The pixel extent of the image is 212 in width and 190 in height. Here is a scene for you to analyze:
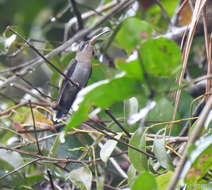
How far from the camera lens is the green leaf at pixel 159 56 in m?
1.09

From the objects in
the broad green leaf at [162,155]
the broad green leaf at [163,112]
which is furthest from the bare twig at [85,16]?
the broad green leaf at [162,155]

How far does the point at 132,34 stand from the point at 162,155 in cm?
66

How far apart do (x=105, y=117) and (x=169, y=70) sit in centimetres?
154

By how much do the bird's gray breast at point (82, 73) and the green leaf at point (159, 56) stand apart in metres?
1.98

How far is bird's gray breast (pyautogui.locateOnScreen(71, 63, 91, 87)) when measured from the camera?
3.13 meters

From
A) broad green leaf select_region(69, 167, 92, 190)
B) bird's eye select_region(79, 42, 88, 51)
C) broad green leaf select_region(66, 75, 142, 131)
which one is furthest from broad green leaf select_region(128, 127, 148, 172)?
bird's eye select_region(79, 42, 88, 51)

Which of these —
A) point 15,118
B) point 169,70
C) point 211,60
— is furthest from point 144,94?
point 15,118

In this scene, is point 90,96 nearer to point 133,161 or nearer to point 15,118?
point 133,161

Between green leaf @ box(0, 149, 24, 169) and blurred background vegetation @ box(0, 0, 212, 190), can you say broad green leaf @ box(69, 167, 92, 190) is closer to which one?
blurred background vegetation @ box(0, 0, 212, 190)

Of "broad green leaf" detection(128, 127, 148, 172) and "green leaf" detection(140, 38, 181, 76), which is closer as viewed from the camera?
"green leaf" detection(140, 38, 181, 76)

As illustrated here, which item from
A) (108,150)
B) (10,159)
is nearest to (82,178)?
(108,150)

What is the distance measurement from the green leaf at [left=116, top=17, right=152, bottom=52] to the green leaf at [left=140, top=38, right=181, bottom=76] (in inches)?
0.8

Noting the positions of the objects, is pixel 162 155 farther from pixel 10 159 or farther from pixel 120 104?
pixel 120 104

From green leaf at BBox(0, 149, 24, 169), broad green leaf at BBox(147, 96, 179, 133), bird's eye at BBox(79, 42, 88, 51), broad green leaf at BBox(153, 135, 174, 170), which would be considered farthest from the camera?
bird's eye at BBox(79, 42, 88, 51)
